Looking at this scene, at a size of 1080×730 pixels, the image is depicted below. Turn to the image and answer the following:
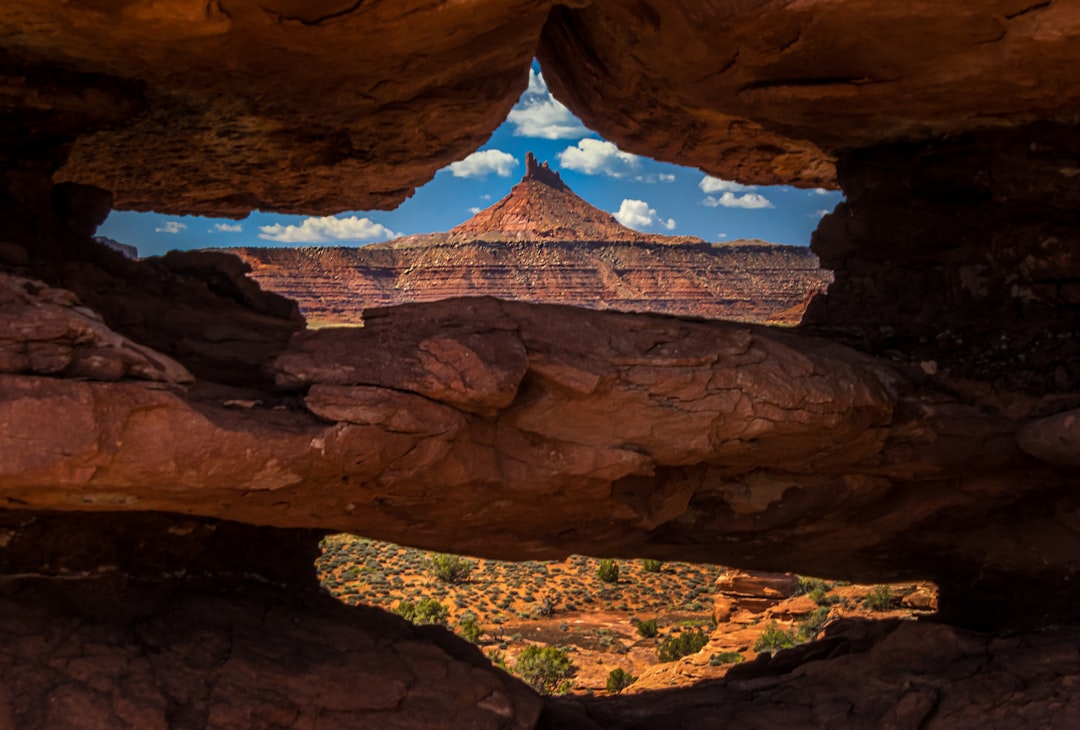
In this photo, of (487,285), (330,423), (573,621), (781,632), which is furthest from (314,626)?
(487,285)

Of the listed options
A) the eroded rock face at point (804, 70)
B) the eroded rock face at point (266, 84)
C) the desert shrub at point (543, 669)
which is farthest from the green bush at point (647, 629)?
the eroded rock face at point (804, 70)

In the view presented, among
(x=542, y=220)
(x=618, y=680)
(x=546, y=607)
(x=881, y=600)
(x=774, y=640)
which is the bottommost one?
(x=618, y=680)

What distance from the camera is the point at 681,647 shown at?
19312mm

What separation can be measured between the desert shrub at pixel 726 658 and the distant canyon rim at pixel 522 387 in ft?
21.1

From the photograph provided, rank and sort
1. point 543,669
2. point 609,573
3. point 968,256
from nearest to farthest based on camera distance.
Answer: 1. point 968,256
2. point 543,669
3. point 609,573

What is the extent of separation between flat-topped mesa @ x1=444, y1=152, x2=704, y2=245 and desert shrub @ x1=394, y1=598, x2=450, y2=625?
262 feet

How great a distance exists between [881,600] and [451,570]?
13479 millimetres

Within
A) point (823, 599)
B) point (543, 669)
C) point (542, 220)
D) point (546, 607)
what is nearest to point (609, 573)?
point (546, 607)

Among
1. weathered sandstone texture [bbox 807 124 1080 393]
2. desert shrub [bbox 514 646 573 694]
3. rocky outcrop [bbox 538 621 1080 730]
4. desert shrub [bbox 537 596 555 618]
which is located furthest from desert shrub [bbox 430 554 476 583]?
weathered sandstone texture [bbox 807 124 1080 393]

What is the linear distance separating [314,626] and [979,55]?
6.18 m

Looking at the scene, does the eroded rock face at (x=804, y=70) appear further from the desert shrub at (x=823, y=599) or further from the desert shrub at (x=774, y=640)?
the desert shrub at (x=823, y=599)

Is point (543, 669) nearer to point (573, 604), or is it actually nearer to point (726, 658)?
point (726, 658)

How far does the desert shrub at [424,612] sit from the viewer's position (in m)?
22.2

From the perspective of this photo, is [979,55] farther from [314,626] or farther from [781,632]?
[781,632]
